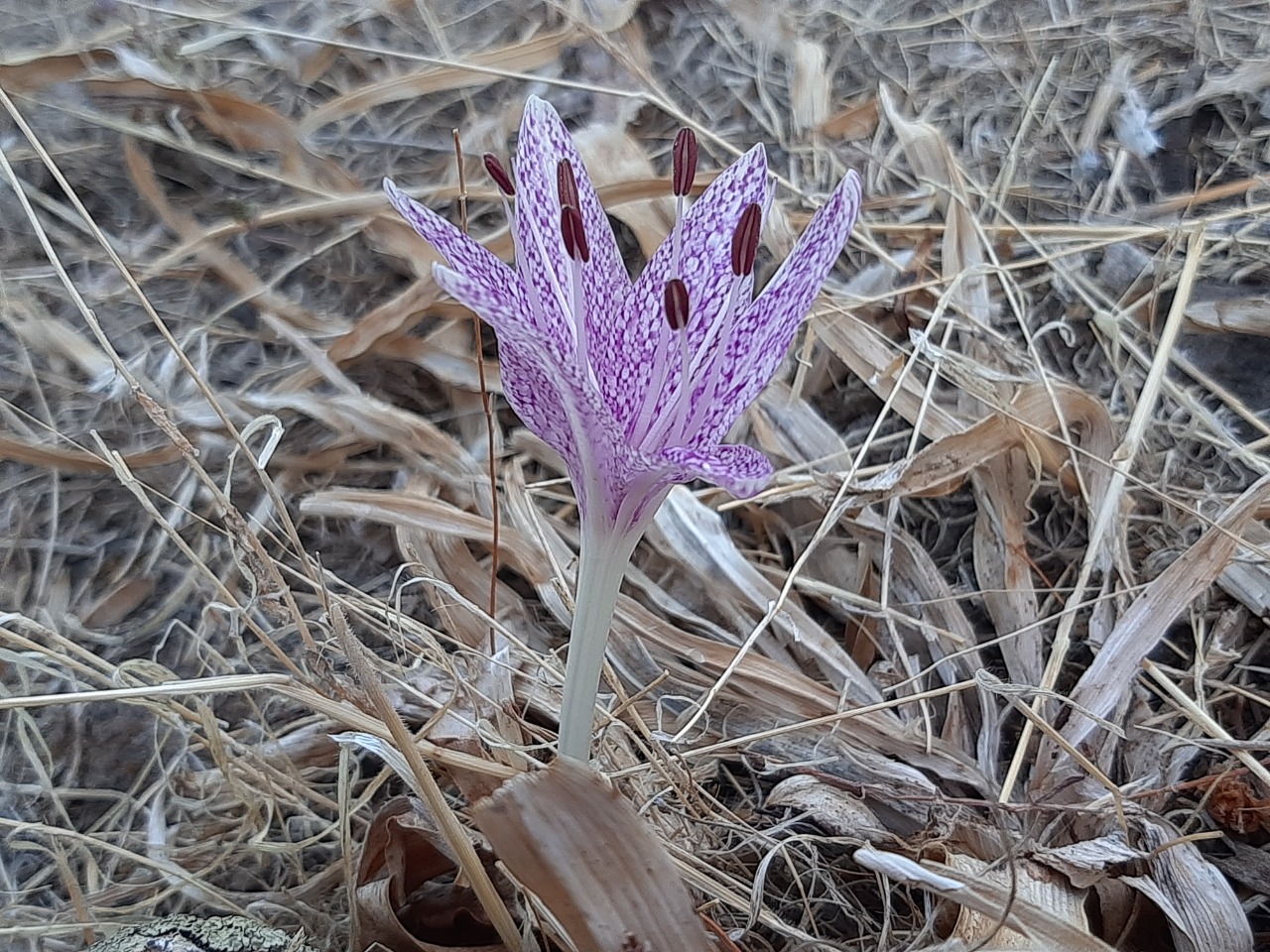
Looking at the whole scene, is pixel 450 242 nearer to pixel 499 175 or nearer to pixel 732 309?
pixel 499 175

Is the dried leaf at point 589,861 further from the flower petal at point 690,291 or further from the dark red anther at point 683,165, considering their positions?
the dark red anther at point 683,165

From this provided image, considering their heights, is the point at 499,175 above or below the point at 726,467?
above

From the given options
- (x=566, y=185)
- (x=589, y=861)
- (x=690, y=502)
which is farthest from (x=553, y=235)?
(x=690, y=502)

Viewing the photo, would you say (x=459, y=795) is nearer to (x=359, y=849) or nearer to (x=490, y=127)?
(x=359, y=849)

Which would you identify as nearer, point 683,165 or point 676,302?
point 676,302

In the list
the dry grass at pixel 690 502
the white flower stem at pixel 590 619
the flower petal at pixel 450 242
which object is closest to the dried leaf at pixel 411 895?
the dry grass at pixel 690 502
